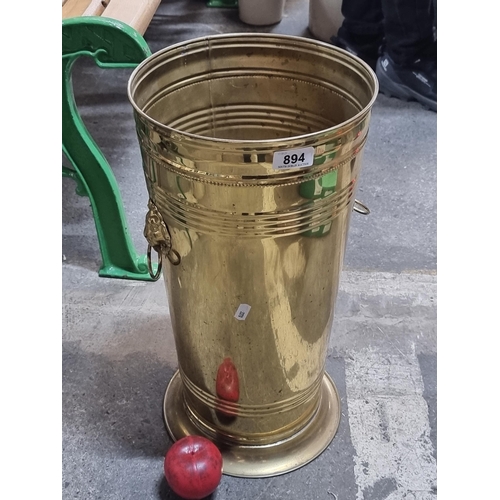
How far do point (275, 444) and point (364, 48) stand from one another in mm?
2650

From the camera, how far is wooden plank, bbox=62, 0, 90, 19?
196 cm

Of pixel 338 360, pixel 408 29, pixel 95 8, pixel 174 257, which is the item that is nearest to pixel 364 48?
pixel 408 29

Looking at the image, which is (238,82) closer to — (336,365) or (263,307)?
(263,307)

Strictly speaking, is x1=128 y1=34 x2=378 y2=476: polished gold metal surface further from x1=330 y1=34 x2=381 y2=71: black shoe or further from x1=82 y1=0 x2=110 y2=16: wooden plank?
x1=330 y1=34 x2=381 y2=71: black shoe

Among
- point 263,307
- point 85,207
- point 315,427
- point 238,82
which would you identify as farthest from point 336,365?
point 85,207

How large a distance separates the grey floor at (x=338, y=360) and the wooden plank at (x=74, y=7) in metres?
0.84

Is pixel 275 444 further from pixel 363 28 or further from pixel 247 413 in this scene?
pixel 363 28

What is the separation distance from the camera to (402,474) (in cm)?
158

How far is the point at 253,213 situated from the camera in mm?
1185

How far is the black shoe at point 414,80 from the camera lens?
3.26 meters

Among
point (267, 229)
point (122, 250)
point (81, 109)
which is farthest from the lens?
point (81, 109)

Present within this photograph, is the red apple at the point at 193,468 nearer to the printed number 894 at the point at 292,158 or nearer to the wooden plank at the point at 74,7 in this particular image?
the printed number 894 at the point at 292,158

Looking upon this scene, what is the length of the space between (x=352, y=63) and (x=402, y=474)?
1.05 meters

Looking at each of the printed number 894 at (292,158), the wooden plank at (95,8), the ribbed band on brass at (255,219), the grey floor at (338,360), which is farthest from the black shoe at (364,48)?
the printed number 894 at (292,158)
